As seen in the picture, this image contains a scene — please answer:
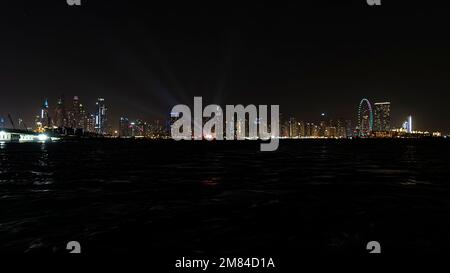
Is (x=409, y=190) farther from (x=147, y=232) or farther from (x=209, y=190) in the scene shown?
(x=147, y=232)

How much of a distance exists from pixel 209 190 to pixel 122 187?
6.63 meters

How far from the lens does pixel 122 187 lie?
29.3 meters

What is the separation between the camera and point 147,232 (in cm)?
1510

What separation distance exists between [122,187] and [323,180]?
16.4m

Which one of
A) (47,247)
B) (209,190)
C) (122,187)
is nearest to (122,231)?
(47,247)

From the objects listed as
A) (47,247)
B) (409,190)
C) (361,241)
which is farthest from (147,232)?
(409,190)

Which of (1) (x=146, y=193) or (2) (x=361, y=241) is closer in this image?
(2) (x=361, y=241)
